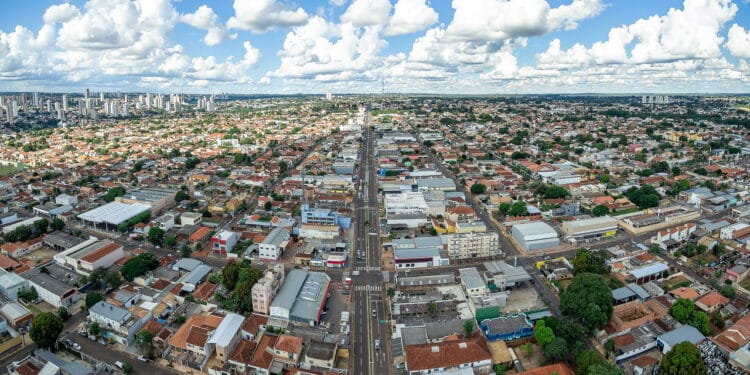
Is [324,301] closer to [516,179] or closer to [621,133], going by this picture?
[516,179]

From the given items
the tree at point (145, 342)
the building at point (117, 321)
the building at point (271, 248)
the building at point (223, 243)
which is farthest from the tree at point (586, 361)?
the building at point (223, 243)

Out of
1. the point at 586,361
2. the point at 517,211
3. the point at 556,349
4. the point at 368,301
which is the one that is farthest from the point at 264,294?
the point at 517,211

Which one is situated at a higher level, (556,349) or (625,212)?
(625,212)

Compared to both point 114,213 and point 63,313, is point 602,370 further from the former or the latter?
point 114,213

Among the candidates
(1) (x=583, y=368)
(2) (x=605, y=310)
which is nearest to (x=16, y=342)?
(1) (x=583, y=368)

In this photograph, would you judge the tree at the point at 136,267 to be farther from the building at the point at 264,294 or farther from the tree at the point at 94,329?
the building at the point at 264,294

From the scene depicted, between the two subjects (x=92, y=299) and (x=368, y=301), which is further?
(x=368, y=301)
